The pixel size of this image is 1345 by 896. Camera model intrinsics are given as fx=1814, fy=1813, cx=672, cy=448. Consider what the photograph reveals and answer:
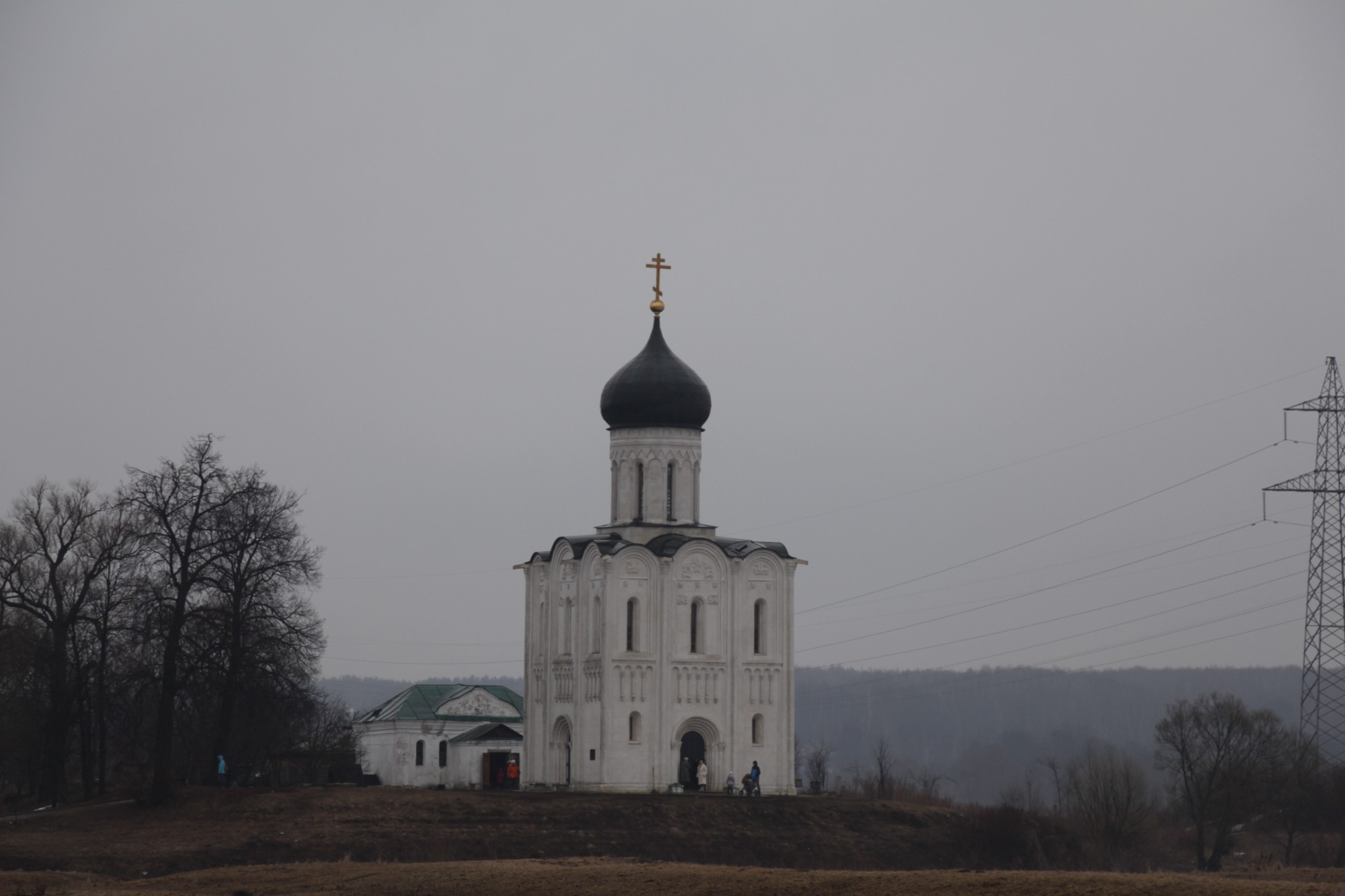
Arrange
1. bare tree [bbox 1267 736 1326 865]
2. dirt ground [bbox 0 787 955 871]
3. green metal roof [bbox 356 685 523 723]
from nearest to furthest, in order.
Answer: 1. dirt ground [bbox 0 787 955 871]
2. bare tree [bbox 1267 736 1326 865]
3. green metal roof [bbox 356 685 523 723]

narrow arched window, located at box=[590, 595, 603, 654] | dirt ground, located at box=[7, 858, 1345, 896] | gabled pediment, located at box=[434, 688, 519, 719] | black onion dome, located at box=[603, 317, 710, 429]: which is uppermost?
black onion dome, located at box=[603, 317, 710, 429]

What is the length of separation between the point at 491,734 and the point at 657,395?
12.9m

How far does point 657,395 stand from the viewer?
46281 millimetres

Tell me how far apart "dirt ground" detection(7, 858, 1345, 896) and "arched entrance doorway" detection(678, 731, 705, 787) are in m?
13.3

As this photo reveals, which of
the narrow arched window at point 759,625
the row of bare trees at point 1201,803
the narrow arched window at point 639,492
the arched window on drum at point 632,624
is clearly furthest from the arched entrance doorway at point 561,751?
the row of bare trees at point 1201,803

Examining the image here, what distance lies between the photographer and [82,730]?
45344 millimetres

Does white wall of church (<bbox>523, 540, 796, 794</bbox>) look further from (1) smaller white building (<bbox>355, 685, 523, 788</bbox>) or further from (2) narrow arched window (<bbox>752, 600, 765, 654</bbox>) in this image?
(1) smaller white building (<bbox>355, 685, 523, 788</bbox>)

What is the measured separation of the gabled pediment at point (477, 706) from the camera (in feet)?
179

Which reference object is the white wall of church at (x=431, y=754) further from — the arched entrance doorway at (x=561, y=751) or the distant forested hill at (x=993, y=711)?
the distant forested hill at (x=993, y=711)

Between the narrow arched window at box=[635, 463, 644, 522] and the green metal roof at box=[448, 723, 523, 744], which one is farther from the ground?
the narrow arched window at box=[635, 463, 644, 522]

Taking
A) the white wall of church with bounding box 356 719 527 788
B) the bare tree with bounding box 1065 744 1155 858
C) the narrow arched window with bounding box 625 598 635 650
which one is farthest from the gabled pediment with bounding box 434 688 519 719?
→ the bare tree with bounding box 1065 744 1155 858

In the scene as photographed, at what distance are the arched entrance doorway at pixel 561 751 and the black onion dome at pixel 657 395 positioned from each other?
7789 mm

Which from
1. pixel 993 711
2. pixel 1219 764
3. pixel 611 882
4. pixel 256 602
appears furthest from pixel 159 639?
pixel 993 711

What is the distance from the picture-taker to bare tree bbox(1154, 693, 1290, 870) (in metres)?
48.8
